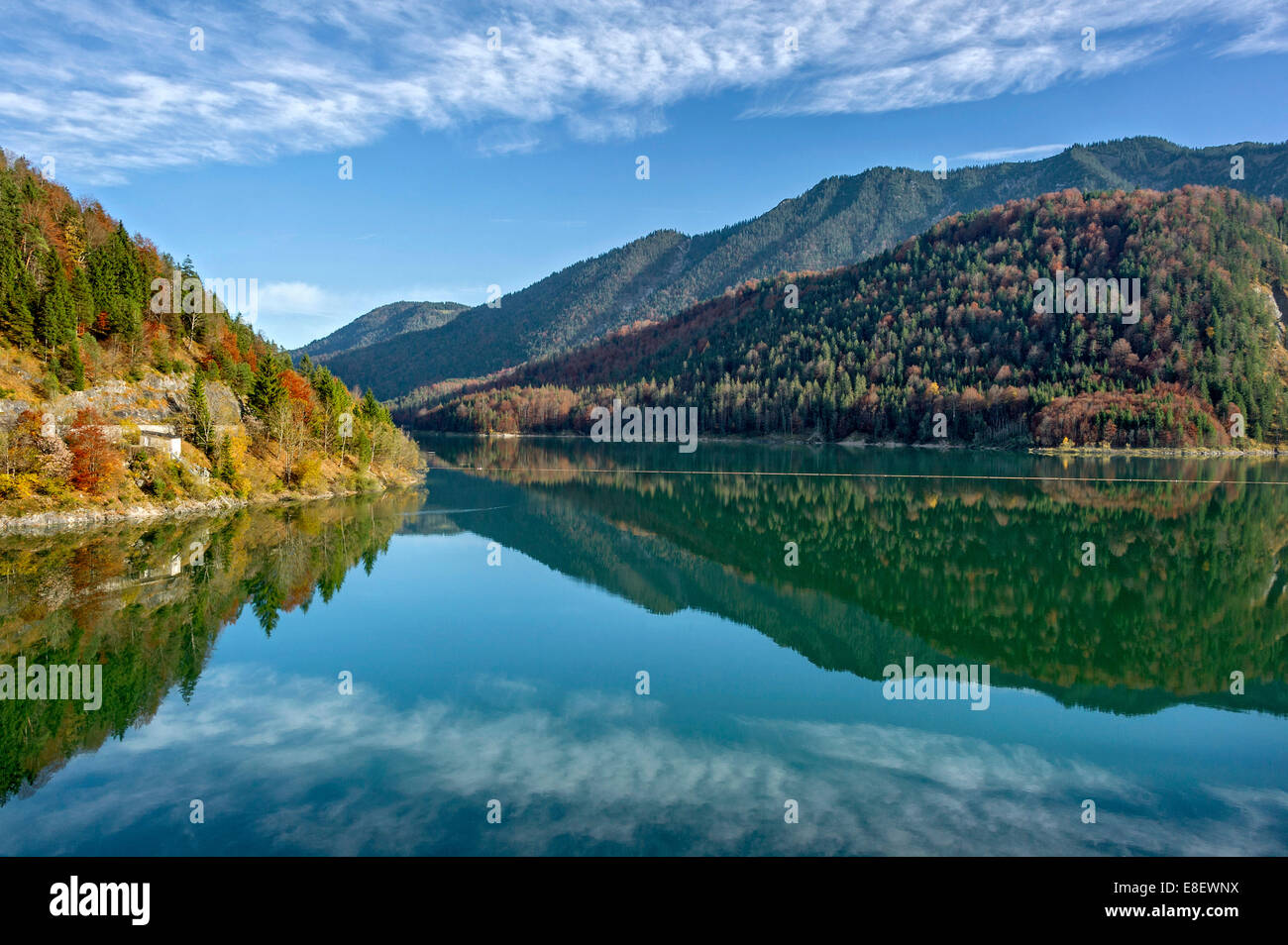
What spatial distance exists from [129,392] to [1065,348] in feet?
530

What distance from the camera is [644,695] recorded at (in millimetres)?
17750

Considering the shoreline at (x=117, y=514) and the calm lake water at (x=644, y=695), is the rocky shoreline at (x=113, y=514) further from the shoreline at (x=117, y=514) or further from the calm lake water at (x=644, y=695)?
the calm lake water at (x=644, y=695)

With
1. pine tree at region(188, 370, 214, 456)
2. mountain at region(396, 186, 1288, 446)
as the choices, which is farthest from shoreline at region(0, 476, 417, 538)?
mountain at region(396, 186, 1288, 446)

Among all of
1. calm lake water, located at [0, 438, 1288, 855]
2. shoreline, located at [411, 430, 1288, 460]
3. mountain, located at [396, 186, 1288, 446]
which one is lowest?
calm lake water, located at [0, 438, 1288, 855]

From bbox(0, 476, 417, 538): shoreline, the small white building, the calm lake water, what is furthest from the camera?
the small white building

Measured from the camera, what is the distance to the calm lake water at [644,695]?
1155 centimetres

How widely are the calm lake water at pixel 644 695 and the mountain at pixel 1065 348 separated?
341 ft

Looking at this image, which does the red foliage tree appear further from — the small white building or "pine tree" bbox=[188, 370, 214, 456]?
"pine tree" bbox=[188, 370, 214, 456]

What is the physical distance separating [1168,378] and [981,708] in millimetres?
149768

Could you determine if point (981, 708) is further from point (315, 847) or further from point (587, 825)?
point (315, 847)

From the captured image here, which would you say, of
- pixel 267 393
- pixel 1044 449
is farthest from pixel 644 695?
pixel 1044 449

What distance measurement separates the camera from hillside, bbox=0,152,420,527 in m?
38.3

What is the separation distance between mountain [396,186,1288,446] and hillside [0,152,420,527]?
370 feet
